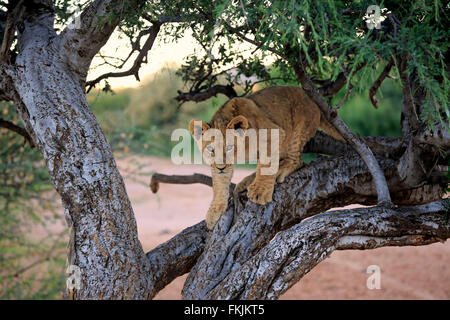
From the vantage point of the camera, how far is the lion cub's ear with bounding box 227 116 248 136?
→ 350cm

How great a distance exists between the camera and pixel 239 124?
3627 mm

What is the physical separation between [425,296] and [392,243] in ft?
22.6

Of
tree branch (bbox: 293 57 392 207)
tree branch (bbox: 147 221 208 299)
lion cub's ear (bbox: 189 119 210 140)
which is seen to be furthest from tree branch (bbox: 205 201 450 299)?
lion cub's ear (bbox: 189 119 210 140)

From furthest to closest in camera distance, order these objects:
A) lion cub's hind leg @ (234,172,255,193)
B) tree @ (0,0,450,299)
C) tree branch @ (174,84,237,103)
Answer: tree branch @ (174,84,237,103)
lion cub's hind leg @ (234,172,255,193)
tree @ (0,0,450,299)

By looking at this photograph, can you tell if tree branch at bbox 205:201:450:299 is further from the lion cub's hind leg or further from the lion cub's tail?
the lion cub's tail

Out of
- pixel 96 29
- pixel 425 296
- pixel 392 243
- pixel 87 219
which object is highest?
pixel 96 29

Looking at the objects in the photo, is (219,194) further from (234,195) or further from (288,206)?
(288,206)

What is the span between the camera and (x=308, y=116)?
13.4ft

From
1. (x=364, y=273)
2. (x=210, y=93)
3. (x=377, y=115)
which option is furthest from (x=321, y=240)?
(x=377, y=115)

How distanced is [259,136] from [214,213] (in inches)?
27.1

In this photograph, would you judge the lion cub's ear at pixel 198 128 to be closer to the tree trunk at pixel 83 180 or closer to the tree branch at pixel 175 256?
the tree trunk at pixel 83 180

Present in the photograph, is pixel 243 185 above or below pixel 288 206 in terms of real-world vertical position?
above
